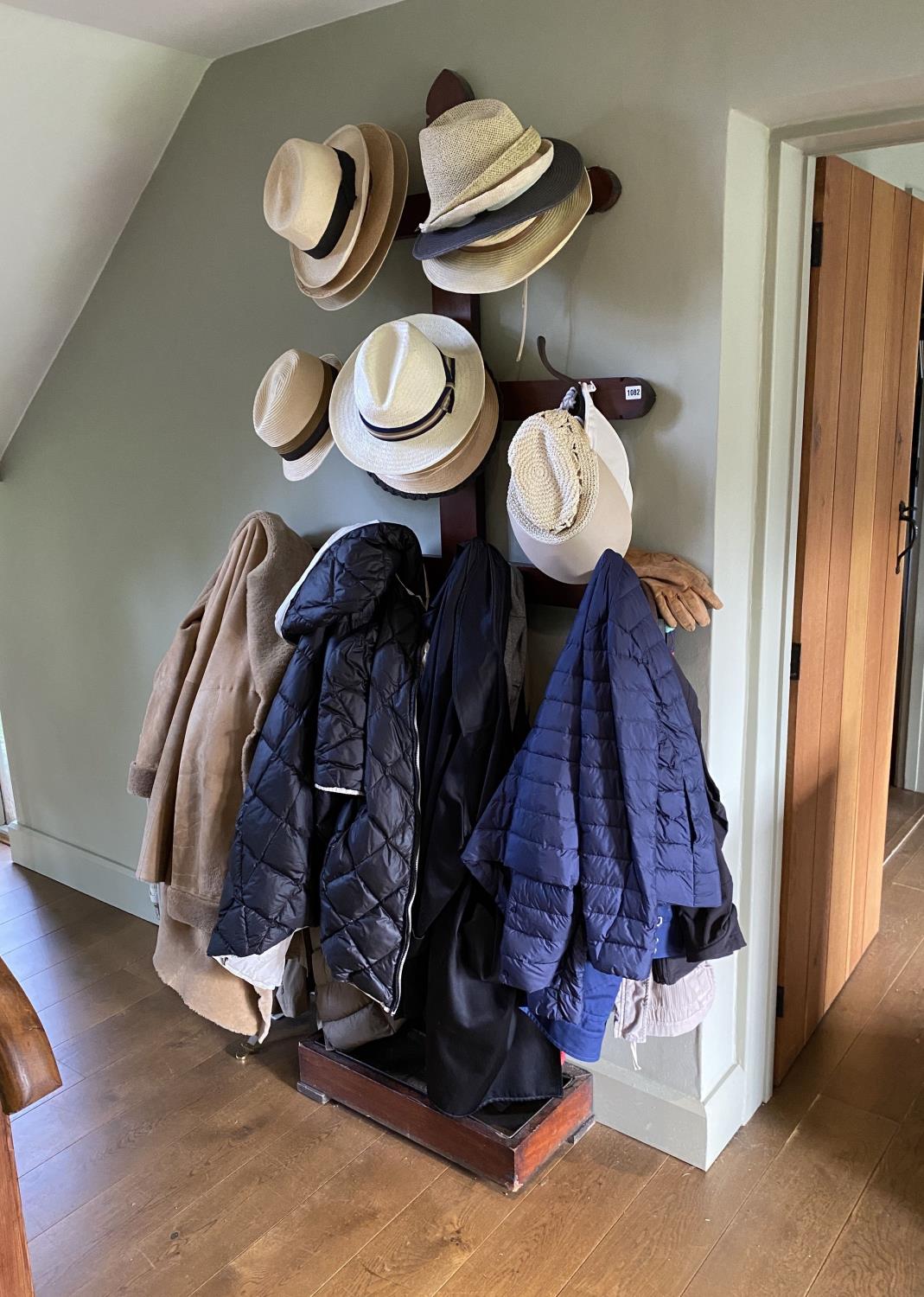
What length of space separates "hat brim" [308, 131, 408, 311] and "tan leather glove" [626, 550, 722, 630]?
78 centimetres

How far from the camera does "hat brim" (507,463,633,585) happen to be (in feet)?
5.92

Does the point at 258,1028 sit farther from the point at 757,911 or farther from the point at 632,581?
the point at 632,581

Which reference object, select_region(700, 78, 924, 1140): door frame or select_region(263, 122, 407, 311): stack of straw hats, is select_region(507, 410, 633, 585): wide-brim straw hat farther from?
select_region(263, 122, 407, 311): stack of straw hats

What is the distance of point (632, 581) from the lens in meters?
1.76

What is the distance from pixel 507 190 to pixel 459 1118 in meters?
1.73

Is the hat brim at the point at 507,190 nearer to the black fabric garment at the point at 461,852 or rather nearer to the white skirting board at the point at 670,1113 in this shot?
the black fabric garment at the point at 461,852

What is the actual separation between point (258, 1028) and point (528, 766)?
43.7 inches

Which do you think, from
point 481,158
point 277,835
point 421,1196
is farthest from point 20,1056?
point 481,158

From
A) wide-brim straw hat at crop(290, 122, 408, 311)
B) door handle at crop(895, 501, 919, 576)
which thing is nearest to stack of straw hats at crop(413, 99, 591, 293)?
wide-brim straw hat at crop(290, 122, 408, 311)

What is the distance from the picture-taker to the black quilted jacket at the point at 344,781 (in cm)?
198

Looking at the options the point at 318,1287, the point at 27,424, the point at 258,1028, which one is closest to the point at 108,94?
the point at 27,424

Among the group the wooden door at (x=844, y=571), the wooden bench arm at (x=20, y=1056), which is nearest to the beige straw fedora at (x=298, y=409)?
the wooden door at (x=844, y=571)

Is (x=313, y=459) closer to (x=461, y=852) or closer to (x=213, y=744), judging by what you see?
(x=213, y=744)

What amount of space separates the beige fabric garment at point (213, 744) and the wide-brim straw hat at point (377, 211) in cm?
59
